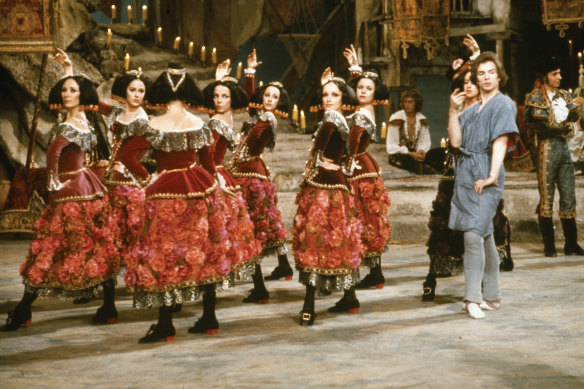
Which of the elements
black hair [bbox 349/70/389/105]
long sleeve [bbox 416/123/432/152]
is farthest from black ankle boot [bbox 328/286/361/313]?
long sleeve [bbox 416/123/432/152]

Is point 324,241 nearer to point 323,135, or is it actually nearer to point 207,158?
point 323,135

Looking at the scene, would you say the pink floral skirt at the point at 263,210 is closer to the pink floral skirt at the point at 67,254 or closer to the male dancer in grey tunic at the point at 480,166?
the pink floral skirt at the point at 67,254

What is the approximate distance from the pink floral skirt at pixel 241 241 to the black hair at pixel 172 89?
3.38 ft

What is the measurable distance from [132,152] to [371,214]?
2.18 metres

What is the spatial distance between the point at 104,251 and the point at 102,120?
638 centimetres

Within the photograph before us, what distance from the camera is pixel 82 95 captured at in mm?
5473

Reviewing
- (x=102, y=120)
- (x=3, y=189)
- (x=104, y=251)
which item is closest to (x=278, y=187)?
(x=102, y=120)

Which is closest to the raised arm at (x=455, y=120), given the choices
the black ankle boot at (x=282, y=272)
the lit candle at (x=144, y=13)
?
the black ankle boot at (x=282, y=272)

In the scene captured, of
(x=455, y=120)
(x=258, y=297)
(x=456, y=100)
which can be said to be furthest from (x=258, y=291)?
(x=456, y=100)

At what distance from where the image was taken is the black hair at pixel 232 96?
577 cm

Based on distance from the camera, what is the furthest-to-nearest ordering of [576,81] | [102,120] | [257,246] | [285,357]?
[576,81], [102,120], [257,246], [285,357]

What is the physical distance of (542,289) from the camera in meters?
6.25

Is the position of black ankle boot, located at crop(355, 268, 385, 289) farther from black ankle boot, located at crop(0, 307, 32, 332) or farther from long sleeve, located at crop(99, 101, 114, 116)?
black ankle boot, located at crop(0, 307, 32, 332)

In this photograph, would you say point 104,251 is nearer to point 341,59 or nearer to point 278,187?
point 278,187
